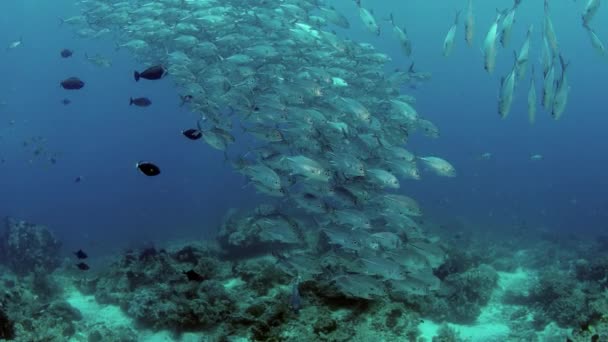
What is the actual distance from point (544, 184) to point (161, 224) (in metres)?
31.5

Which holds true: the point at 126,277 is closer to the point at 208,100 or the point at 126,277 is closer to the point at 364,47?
the point at 208,100

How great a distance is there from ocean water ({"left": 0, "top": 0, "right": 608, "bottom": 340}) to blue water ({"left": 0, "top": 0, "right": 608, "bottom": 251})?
0.22 m

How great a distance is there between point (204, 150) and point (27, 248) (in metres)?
34.4

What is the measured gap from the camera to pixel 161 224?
26.8 m

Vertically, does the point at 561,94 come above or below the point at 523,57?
below

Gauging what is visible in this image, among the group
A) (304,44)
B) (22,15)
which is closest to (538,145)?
(304,44)

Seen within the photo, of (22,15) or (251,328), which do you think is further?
(22,15)

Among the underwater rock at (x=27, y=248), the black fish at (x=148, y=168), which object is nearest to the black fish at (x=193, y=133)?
the black fish at (x=148, y=168)

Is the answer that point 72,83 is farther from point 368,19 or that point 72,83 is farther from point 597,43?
point 597,43

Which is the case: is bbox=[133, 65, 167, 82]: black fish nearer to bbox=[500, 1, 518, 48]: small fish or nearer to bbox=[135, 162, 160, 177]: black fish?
bbox=[135, 162, 160, 177]: black fish

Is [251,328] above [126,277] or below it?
above

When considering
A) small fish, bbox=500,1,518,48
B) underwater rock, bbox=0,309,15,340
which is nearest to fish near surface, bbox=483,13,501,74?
small fish, bbox=500,1,518,48

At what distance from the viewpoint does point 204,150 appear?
50.0 m

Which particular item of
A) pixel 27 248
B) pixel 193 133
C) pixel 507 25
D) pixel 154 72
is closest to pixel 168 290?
pixel 193 133
